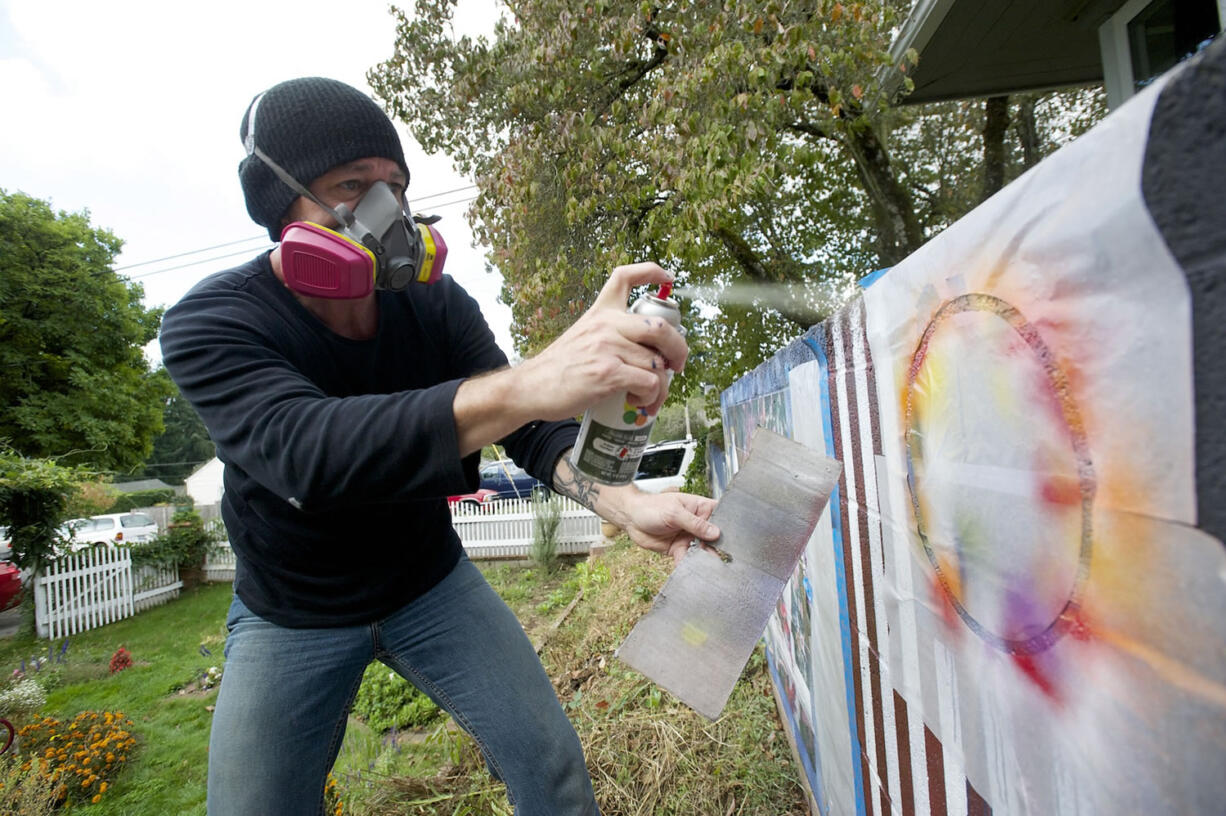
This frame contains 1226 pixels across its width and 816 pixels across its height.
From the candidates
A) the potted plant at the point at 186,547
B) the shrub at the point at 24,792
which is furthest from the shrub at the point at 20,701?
the potted plant at the point at 186,547

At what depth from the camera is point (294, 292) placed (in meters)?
1.81

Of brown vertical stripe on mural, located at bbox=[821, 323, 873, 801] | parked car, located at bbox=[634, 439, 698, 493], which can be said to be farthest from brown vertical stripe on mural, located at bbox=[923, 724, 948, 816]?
parked car, located at bbox=[634, 439, 698, 493]

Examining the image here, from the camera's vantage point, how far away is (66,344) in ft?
65.4

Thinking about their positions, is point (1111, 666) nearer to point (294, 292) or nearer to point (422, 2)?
point (294, 292)

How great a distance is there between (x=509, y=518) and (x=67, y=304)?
1728 cm

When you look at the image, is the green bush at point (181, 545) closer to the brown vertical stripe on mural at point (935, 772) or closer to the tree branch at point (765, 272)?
the tree branch at point (765, 272)

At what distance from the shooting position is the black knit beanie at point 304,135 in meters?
1.72

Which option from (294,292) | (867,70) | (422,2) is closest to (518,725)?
(294,292)

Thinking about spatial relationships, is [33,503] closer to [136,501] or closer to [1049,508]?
[1049,508]

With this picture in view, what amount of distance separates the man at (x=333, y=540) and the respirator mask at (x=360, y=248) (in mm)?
12

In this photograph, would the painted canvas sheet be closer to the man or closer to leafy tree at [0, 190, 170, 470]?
the man

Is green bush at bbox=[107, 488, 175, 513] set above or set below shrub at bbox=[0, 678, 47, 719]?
below

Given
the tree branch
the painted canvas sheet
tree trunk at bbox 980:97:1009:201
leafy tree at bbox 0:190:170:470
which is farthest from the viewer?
leafy tree at bbox 0:190:170:470

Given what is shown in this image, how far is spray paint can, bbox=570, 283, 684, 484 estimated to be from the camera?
1.41m
